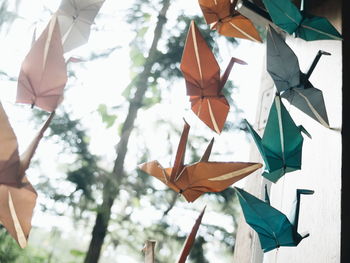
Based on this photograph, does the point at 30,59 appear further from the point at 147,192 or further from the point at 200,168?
the point at 147,192

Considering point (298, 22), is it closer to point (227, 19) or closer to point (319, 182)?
point (227, 19)

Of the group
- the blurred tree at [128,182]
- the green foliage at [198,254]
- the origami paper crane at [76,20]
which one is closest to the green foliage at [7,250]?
the blurred tree at [128,182]

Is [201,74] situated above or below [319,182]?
above

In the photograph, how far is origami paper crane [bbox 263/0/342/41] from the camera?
0.45 meters

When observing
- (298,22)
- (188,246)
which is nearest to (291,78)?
(298,22)

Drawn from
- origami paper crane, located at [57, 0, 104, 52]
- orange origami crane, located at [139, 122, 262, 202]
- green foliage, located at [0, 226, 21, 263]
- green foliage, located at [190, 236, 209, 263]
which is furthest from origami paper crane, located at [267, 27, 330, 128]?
green foliage, located at [190, 236, 209, 263]

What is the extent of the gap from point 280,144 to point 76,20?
291 mm

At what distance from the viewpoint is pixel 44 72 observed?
386 millimetres

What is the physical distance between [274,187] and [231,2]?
30cm

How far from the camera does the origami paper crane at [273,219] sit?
14.7 inches

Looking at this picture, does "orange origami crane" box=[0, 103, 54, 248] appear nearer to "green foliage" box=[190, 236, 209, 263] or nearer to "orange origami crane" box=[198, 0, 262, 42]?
"orange origami crane" box=[198, 0, 262, 42]

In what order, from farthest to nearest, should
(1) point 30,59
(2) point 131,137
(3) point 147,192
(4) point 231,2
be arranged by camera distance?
(2) point 131,137 → (3) point 147,192 → (4) point 231,2 → (1) point 30,59

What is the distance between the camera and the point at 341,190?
47 centimetres

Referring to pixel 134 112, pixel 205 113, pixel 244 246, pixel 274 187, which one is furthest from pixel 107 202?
pixel 205 113
